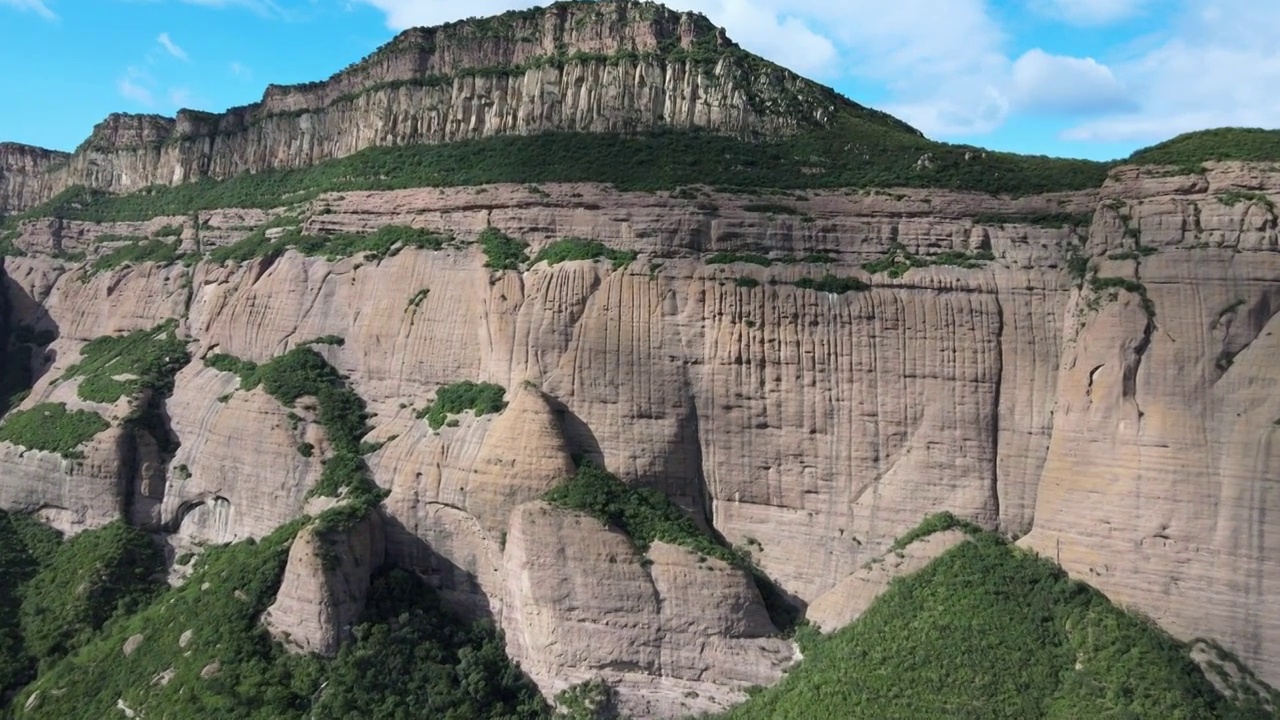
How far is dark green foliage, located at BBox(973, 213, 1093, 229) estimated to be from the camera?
24312 millimetres

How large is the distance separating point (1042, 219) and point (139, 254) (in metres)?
37.3

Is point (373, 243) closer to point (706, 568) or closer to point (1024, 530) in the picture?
point (706, 568)

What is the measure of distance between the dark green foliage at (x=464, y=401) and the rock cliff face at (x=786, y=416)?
449mm

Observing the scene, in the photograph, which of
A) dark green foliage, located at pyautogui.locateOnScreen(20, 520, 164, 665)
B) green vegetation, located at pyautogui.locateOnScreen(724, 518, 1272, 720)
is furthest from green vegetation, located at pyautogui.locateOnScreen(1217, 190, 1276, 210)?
dark green foliage, located at pyautogui.locateOnScreen(20, 520, 164, 665)

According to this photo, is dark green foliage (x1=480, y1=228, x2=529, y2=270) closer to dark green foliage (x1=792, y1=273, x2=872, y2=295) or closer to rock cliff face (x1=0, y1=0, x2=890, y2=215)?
rock cliff face (x1=0, y1=0, x2=890, y2=215)

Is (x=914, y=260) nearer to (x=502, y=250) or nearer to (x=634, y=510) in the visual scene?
(x=634, y=510)

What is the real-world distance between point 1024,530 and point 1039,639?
350 cm

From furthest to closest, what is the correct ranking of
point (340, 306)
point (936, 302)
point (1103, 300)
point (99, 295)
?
point (99, 295) → point (340, 306) → point (936, 302) → point (1103, 300)

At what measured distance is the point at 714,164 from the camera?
28.9m

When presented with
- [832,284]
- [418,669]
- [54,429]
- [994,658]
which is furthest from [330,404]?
[994,658]

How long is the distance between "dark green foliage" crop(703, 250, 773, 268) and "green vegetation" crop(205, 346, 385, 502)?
1210cm

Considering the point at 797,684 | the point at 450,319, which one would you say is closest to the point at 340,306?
the point at 450,319

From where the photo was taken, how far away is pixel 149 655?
932 inches

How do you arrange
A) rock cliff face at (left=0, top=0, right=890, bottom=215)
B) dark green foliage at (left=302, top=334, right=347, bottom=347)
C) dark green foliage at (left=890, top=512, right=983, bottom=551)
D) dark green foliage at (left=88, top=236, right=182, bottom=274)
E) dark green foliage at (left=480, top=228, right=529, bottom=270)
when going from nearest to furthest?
dark green foliage at (left=890, top=512, right=983, bottom=551) → dark green foliage at (left=480, top=228, right=529, bottom=270) → dark green foliage at (left=302, top=334, right=347, bottom=347) → rock cliff face at (left=0, top=0, right=890, bottom=215) → dark green foliage at (left=88, top=236, right=182, bottom=274)
